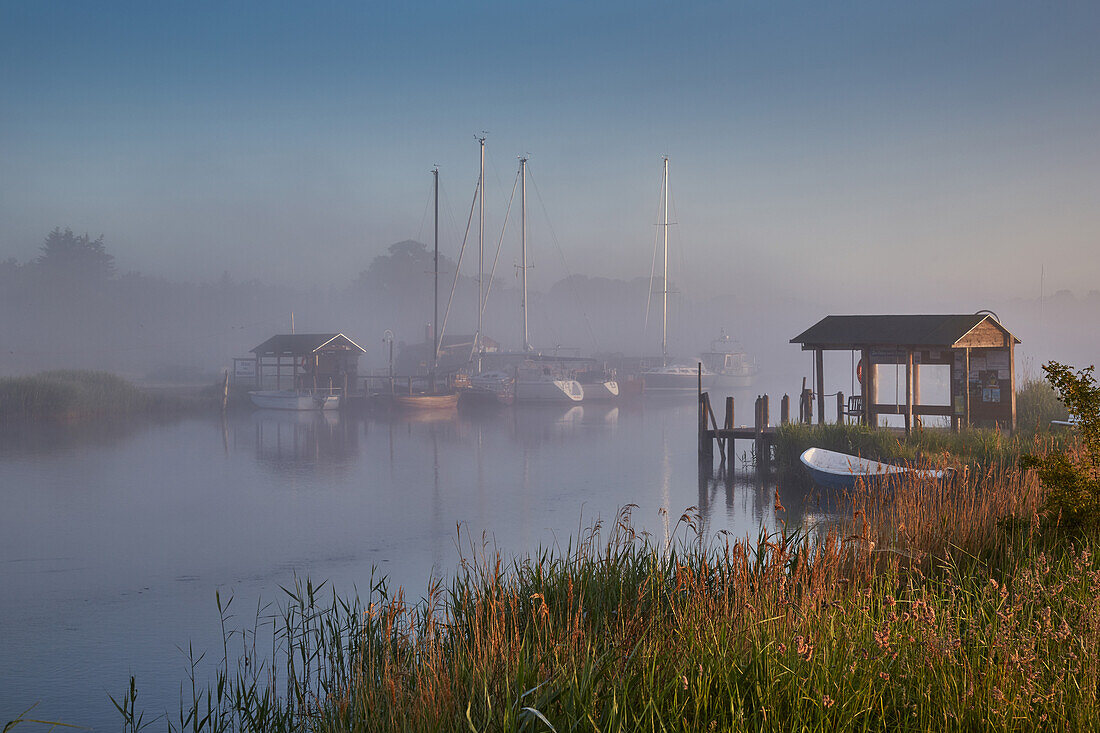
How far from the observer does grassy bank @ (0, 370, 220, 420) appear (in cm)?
5103

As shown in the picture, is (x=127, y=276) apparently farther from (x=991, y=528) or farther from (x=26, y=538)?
(x=991, y=528)

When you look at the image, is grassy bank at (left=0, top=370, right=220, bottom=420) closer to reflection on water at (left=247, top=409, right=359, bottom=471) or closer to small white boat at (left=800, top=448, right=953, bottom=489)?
reflection on water at (left=247, top=409, right=359, bottom=471)

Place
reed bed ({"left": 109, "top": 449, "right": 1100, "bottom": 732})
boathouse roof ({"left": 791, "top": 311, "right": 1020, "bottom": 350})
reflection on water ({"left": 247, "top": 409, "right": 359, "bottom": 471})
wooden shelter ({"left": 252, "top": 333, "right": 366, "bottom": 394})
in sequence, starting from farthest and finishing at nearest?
1. wooden shelter ({"left": 252, "top": 333, "right": 366, "bottom": 394})
2. reflection on water ({"left": 247, "top": 409, "right": 359, "bottom": 471})
3. boathouse roof ({"left": 791, "top": 311, "right": 1020, "bottom": 350})
4. reed bed ({"left": 109, "top": 449, "right": 1100, "bottom": 732})

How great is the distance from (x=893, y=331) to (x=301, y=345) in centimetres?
4807

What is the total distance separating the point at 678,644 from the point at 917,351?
2253 cm

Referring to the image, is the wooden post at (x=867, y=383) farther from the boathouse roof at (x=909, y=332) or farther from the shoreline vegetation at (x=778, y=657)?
the shoreline vegetation at (x=778, y=657)

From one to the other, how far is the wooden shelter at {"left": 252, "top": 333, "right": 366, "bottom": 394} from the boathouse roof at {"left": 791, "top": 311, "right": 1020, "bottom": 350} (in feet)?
144

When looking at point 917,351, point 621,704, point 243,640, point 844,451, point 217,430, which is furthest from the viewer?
point 217,430

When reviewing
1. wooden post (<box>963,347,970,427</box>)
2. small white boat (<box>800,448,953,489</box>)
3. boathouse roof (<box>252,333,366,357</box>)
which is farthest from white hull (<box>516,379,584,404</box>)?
small white boat (<box>800,448,953,489</box>)

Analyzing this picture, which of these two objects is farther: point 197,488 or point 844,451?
point 197,488

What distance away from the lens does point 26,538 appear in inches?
828

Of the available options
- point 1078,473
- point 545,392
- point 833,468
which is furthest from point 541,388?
point 1078,473

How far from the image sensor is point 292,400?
62.3 metres

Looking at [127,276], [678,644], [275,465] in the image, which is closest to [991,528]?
[678,644]
